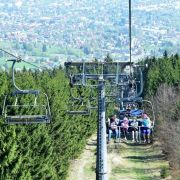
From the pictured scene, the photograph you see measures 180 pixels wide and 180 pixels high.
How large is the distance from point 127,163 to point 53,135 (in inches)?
525

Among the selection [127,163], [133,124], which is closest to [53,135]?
[133,124]

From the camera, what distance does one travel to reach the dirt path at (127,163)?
161 feet

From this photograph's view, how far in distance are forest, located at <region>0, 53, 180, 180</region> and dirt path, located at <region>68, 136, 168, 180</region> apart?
4.39 ft

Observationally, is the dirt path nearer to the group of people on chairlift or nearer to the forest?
the forest

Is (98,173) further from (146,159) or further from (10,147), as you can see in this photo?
(146,159)

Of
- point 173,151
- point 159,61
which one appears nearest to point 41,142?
point 173,151

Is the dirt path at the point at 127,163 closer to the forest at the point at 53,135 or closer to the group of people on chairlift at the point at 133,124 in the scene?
the forest at the point at 53,135

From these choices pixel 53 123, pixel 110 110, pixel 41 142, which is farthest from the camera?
pixel 110 110

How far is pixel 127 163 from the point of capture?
178 ft

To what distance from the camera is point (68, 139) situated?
4725cm

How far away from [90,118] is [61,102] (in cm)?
2006

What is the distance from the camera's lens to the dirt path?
49.2 meters

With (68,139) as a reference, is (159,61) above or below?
above

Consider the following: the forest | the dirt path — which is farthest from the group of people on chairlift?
the dirt path
